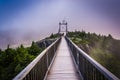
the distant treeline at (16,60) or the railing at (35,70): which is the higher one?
the railing at (35,70)

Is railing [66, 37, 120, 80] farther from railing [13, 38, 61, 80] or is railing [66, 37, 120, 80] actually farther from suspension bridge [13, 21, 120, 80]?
railing [13, 38, 61, 80]

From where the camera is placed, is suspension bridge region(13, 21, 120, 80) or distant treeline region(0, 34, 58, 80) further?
distant treeline region(0, 34, 58, 80)

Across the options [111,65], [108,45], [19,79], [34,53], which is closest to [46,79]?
[19,79]

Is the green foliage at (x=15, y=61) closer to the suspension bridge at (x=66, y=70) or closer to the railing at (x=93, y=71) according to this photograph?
the suspension bridge at (x=66, y=70)

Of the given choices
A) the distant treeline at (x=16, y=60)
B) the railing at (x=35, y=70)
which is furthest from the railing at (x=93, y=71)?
the distant treeline at (x=16, y=60)

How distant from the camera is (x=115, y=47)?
120m

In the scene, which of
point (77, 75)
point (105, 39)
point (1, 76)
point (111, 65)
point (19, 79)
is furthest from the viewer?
point (105, 39)

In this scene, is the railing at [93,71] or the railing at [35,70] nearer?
the railing at [93,71]

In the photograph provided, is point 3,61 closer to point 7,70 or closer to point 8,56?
point 8,56

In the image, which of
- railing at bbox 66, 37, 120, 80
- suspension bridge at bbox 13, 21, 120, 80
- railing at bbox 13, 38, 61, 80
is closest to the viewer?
railing at bbox 66, 37, 120, 80

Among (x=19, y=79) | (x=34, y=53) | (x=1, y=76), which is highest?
(x=19, y=79)

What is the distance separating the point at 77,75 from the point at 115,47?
363 feet

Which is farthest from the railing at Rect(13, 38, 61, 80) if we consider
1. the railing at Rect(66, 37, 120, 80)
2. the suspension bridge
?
the railing at Rect(66, 37, 120, 80)

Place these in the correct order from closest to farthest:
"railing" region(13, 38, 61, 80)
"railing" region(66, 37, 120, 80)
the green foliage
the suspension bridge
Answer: "railing" region(66, 37, 120, 80) < "railing" region(13, 38, 61, 80) < the suspension bridge < the green foliage
